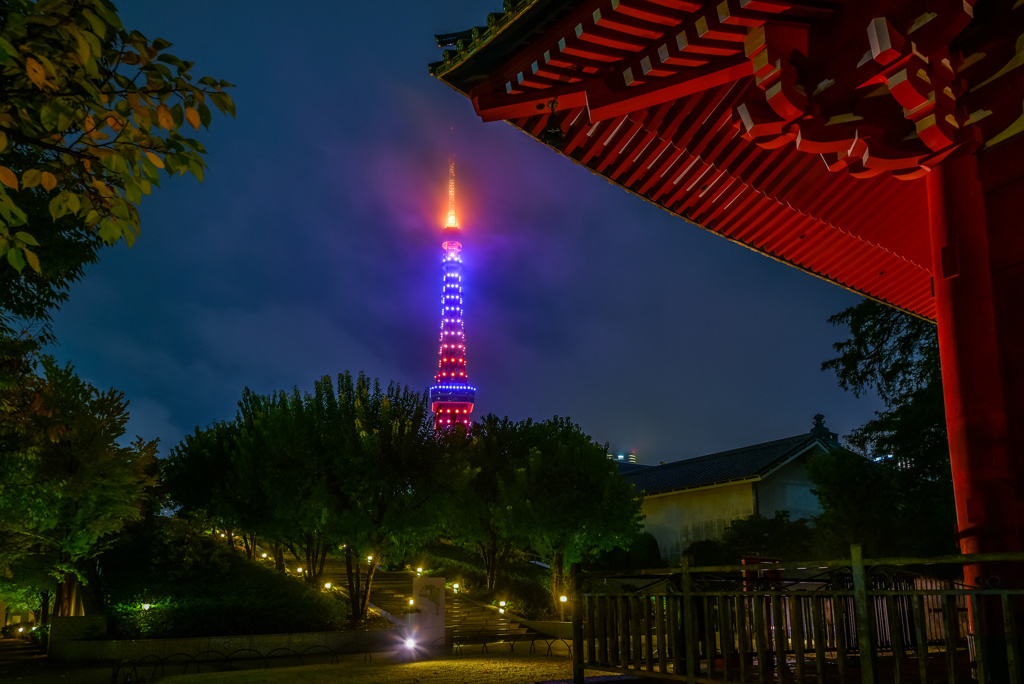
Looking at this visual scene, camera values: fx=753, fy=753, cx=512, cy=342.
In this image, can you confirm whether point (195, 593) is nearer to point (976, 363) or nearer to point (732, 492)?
point (976, 363)

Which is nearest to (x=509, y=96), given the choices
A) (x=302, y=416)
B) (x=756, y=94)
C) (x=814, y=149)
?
(x=756, y=94)

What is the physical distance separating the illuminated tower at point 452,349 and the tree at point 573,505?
182ft

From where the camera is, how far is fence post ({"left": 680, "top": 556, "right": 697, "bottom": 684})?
6289 millimetres

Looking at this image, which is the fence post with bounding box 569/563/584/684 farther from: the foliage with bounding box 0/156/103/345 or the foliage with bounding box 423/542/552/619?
the foliage with bounding box 423/542/552/619

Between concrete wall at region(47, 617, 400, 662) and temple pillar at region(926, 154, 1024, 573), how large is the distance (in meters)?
19.1

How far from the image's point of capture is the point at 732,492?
121 ft

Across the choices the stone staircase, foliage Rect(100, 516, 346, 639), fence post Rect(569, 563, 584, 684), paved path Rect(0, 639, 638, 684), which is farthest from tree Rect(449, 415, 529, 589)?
fence post Rect(569, 563, 584, 684)

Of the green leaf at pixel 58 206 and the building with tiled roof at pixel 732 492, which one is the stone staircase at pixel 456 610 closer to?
the building with tiled roof at pixel 732 492

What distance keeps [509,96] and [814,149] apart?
7.84ft

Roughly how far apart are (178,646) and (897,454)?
19.9 meters

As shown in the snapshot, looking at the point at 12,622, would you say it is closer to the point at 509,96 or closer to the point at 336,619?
the point at 336,619

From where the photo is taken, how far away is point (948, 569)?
13.1 metres

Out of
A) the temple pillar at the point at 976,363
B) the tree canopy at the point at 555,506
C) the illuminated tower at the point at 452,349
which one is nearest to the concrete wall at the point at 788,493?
the tree canopy at the point at 555,506

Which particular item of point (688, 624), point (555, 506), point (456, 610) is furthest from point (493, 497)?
point (688, 624)
